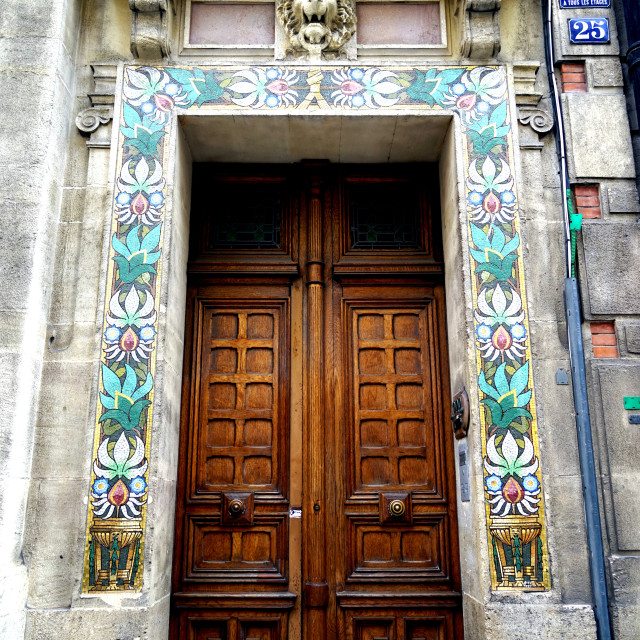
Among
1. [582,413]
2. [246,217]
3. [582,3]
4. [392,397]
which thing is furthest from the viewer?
[246,217]

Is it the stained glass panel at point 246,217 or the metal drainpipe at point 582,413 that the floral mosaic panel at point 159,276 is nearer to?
the metal drainpipe at point 582,413

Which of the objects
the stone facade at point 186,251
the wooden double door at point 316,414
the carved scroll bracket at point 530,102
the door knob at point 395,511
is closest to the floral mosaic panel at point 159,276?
the stone facade at point 186,251

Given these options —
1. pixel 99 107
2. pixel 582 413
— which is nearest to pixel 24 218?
pixel 99 107

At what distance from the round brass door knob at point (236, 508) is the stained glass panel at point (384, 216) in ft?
6.84

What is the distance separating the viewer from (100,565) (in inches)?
167

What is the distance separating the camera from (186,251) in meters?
5.36

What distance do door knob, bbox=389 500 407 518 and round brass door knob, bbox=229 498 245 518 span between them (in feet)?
3.36

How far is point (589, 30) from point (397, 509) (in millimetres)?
3732

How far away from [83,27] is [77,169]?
1171 mm

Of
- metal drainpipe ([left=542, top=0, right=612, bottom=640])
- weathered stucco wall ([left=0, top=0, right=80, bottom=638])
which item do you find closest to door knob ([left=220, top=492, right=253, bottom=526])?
weathered stucco wall ([left=0, top=0, right=80, bottom=638])

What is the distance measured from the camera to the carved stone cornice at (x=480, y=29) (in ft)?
16.8

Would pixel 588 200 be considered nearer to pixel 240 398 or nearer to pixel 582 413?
pixel 582 413

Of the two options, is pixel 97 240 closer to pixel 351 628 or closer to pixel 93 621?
pixel 93 621

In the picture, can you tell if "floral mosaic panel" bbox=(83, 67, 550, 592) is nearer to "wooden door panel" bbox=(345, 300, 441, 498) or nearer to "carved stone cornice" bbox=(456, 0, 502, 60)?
"carved stone cornice" bbox=(456, 0, 502, 60)
